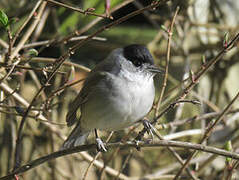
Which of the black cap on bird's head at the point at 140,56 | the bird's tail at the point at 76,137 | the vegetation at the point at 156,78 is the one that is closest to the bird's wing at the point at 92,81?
the black cap on bird's head at the point at 140,56

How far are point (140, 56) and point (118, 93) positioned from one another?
1.28 ft

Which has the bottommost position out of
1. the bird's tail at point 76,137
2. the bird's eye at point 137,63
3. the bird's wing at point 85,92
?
the bird's tail at point 76,137

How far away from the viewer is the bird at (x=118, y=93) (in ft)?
8.66

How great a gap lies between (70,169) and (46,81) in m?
1.91

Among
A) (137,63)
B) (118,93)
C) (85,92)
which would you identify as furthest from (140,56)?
(85,92)

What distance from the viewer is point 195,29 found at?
15.0ft

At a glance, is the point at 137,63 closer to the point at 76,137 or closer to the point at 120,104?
the point at 120,104

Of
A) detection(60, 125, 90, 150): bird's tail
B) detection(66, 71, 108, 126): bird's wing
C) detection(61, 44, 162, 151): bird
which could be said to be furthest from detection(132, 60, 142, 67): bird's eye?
detection(60, 125, 90, 150): bird's tail

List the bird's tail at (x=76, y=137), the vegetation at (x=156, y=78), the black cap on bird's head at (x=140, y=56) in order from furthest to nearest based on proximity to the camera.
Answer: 1. the vegetation at (x=156, y=78)
2. the bird's tail at (x=76, y=137)
3. the black cap on bird's head at (x=140, y=56)

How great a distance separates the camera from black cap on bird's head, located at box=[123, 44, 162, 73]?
2.85m

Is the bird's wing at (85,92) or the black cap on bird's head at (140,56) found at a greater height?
the black cap on bird's head at (140,56)

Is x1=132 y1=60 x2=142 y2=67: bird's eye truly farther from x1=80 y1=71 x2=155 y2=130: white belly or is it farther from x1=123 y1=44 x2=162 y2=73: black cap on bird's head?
x1=80 y1=71 x2=155 y2=130: white belly

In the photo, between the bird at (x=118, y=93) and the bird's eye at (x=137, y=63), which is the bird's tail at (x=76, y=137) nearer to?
the bird at (x=118, y=93)

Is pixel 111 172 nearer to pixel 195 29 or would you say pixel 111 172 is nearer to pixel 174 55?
pixel 174 55
